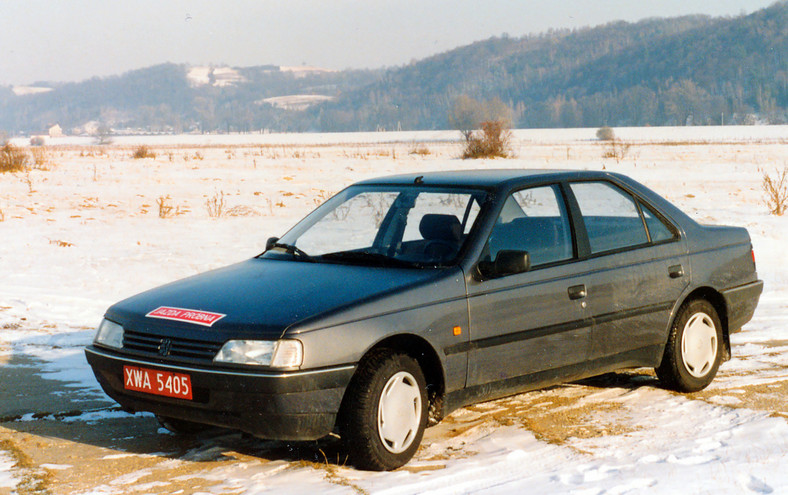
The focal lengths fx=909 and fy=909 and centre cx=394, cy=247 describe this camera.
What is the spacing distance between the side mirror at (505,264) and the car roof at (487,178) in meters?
Result: 0.59

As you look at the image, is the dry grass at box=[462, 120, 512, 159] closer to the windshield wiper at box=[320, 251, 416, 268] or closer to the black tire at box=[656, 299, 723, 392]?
the black tire at box=[656, 299, 723, 392]

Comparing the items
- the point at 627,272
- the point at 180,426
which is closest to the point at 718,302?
the point at 627,272

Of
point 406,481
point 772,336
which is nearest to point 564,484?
point 406,481

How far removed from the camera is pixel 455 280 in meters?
4.80

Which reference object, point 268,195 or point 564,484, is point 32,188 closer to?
point 268,195

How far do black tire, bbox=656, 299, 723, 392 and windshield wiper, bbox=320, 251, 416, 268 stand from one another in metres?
2.13

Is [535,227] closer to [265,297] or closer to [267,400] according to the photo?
[265,297]

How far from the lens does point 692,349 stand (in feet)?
20.2

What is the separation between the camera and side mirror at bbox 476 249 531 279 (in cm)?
487

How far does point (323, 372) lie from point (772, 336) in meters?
5.26

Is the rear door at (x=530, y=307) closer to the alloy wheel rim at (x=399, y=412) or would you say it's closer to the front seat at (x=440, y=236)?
the front seat at (x=440, y=236)

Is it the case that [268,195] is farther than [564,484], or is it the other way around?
[268,195]

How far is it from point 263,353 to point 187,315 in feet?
1.69

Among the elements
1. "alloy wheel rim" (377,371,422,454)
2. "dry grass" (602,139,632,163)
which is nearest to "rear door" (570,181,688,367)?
"alloy wheel rim" (377,371,422,454)
